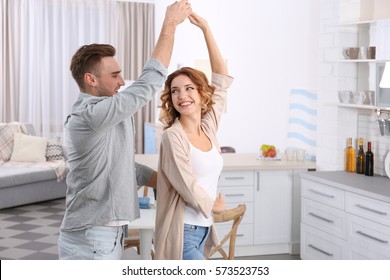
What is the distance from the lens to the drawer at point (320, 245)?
4.35 m

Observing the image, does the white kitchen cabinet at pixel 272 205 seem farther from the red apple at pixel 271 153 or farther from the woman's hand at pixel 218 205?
the woman's hand at pixel 218 205

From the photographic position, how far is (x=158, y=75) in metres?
2.12

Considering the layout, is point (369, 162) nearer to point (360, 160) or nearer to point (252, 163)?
point (360, 160)

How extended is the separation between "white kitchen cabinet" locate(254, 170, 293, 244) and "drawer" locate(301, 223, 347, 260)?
1.30 feet

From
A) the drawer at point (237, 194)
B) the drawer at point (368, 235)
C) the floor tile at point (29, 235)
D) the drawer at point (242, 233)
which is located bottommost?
the floor tile at point (29, 235)

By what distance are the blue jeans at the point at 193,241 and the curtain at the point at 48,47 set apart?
718 cm

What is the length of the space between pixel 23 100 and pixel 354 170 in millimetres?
5750

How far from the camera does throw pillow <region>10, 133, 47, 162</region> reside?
7746 millimetres

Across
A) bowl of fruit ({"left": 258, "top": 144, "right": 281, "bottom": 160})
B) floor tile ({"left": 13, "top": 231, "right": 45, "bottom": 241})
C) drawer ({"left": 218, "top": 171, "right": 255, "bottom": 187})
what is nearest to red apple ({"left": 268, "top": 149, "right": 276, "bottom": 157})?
bowl of fruit ({"left": 258, "top": 144, "right": 281, "bottom": 160})

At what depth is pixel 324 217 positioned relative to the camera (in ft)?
14.8

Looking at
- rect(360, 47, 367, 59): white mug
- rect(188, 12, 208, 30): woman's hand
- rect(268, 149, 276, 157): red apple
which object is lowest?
rect(268, 149, 276, 157): red apple

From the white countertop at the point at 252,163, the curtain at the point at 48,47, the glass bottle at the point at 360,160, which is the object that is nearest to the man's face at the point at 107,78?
the white countertop at the point at 252,163

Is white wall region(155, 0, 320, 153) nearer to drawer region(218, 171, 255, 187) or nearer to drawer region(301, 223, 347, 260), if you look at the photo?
drawer region(218, 171, 255, 187)

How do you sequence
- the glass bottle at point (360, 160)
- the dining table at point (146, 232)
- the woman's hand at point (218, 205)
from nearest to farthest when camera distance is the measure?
the woman's hand at point (218, 205), the dining table at point (146, 232), the glass bottle at point (360, 160)
